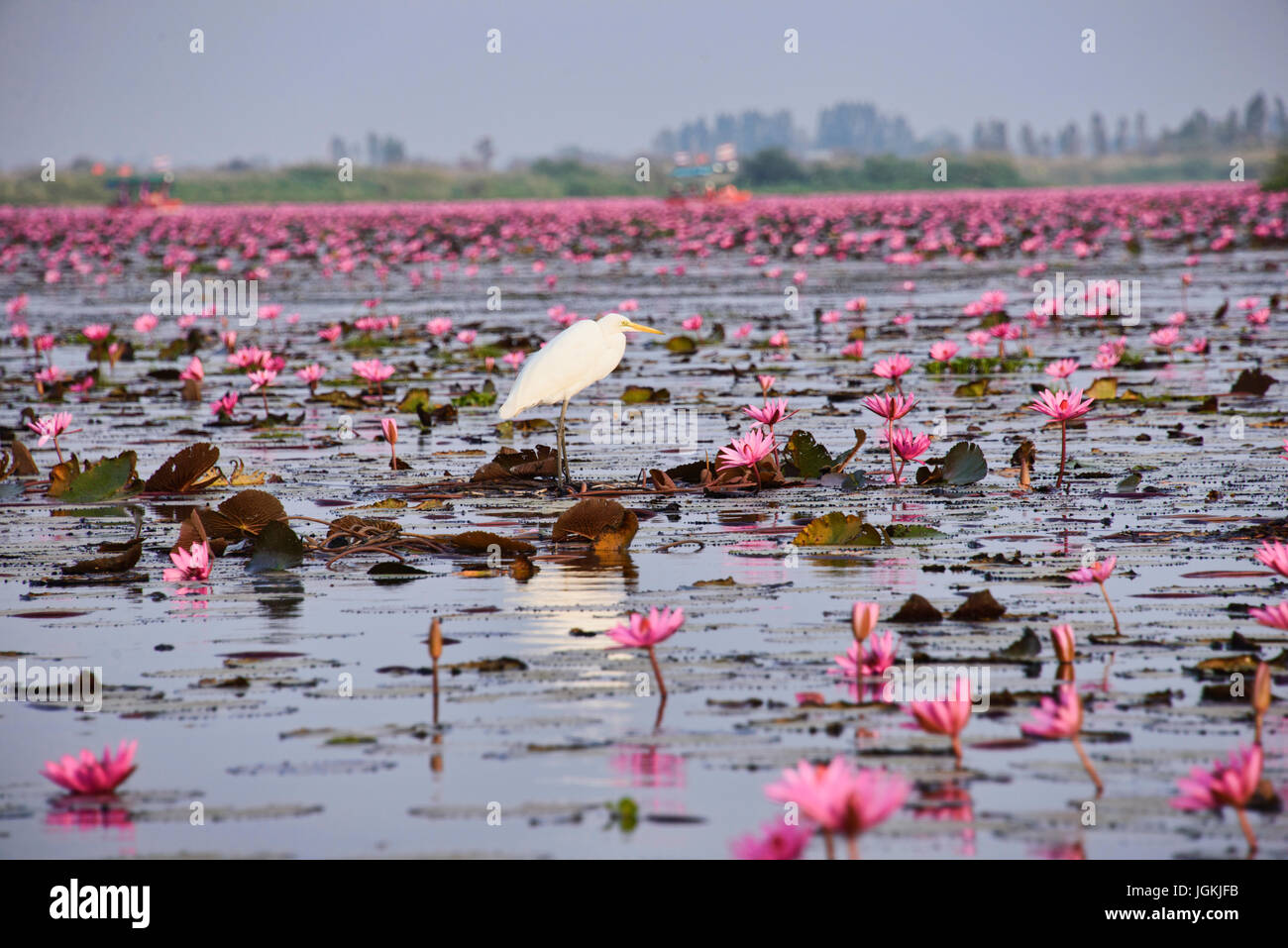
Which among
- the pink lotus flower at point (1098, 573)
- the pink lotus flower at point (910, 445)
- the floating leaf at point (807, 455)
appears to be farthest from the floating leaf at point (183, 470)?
the pink lotus flower at point (1098, 573)

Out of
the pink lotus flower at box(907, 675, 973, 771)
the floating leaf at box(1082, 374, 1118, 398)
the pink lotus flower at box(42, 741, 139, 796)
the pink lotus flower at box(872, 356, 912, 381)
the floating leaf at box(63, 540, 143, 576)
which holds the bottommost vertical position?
the pink lotus flower at box(42, 741, 139, 796)

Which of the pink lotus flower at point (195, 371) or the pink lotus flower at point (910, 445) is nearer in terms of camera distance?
the pink lotus flower at point (910, 445)

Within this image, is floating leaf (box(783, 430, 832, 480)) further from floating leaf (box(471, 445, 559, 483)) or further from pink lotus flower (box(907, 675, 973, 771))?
pink lotus flower (box(907, 675, 973, 771))

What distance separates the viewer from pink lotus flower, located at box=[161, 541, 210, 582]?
16.1ft

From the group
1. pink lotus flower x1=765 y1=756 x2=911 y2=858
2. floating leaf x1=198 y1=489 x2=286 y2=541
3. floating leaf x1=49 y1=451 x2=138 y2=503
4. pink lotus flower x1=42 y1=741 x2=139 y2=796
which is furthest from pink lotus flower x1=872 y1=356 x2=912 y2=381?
pink lotus flower x1=765 y1=756 x2=911 y2=858

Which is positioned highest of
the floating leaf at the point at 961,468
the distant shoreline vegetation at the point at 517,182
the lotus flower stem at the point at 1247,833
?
the distant shoreline vegetation at the point at 517,182

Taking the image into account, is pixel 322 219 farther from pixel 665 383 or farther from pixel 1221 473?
pixel 1221 473

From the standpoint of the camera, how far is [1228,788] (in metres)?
2.53

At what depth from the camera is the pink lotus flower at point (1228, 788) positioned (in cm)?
252

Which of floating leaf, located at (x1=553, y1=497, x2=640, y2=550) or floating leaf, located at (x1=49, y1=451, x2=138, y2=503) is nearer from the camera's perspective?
floating leaf, located at (x1=553, y1=497, x2=640, y2=550)

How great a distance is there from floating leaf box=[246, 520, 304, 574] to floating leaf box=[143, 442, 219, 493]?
1.57 meters

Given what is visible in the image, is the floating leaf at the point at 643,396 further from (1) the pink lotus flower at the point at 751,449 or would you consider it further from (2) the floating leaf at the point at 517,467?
(1) the pink lotus flower at the point at 751,449

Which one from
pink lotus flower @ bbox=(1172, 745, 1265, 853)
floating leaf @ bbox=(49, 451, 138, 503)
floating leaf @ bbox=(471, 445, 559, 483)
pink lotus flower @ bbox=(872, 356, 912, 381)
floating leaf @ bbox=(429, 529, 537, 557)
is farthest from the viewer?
pink lotus flower @ bbox=(872, 356, 912, 381)

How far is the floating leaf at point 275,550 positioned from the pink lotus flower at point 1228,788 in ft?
11.0
